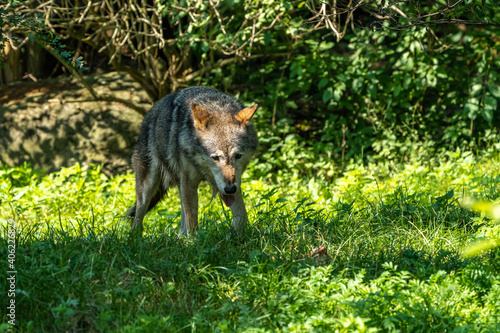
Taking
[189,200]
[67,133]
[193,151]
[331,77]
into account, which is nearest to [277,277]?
[193,151]

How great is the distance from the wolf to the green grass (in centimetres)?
53

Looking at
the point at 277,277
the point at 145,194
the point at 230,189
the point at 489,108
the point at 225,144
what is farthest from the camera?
the point at 489,108

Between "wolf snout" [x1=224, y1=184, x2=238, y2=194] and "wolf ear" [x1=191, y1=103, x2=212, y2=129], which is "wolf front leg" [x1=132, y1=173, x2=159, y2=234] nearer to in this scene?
"wolf ear" [x1=191, y1=103, x2=212, y2=129]

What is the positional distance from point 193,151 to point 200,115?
386mm

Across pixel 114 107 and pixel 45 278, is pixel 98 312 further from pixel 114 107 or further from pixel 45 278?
pixel 114 107

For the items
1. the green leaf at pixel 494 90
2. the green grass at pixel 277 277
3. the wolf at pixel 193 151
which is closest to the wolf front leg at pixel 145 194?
the wolf at pixel 193 151

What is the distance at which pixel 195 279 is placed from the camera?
12.3ft

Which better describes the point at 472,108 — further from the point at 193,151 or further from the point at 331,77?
the point at 193,151

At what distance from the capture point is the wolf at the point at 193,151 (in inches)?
207

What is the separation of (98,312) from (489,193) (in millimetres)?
4120

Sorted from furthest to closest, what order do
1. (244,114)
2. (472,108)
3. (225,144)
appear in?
(472,108) < (244,114) < (225,144)

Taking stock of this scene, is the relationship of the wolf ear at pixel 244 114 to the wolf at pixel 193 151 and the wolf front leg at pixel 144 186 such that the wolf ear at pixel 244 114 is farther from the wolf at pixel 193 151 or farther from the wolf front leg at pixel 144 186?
the wolf front leg at pixel 144 186

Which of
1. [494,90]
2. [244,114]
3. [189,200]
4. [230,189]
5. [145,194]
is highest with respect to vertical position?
[244,114]

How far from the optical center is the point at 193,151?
545cm
